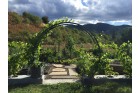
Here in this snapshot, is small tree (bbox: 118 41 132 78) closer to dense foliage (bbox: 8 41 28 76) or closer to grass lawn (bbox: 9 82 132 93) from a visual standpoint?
grass lawn (bbox: 9 82 132 93)

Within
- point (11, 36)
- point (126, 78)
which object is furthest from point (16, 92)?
point (11, 36)

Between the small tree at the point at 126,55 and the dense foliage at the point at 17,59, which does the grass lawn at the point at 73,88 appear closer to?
the small tree at the point at 126,55

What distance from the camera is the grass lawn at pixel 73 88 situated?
6.18 metres

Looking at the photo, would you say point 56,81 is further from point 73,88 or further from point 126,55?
point 126,55

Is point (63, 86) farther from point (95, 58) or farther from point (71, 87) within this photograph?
point (95, 58)

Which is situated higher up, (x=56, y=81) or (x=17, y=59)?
(x=17, y=59)

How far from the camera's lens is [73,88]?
21.4 ft

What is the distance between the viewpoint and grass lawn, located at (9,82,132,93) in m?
6.18

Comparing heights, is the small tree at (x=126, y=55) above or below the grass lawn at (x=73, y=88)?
above

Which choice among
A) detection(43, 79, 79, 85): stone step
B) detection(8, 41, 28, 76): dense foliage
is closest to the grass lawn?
detection(43, 79, 79, 85): stone step

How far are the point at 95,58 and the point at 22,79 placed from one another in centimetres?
199

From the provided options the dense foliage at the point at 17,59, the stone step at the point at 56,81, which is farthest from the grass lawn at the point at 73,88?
the dense foliage at the point at 17,59

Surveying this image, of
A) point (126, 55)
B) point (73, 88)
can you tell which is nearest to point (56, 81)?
point (73, 88)

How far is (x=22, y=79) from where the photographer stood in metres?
7.24
